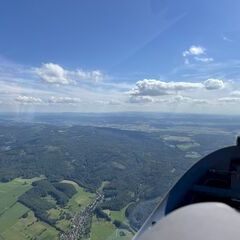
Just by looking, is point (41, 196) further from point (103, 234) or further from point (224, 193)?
point (224, 193)

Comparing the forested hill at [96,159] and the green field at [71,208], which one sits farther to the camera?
the forested hill at [96,159]

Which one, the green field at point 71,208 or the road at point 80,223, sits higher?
the road at point 80,223

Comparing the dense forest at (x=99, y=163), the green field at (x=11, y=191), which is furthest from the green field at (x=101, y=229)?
the green field at (x=11, y=191)

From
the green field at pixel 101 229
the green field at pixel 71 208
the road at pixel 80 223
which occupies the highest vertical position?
the green field at pixel 101 229

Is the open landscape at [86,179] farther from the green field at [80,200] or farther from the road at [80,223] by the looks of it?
the green field at [80,200]

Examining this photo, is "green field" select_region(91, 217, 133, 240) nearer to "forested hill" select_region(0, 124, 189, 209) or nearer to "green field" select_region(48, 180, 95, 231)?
"green field" select_region(48, 180, 95, 231)

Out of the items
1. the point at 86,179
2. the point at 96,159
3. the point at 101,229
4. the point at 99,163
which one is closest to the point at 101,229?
the point at 101,229

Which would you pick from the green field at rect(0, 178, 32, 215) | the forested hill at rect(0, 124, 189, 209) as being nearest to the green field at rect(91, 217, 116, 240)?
the forested hill at rect(0, 124, 189, 209)

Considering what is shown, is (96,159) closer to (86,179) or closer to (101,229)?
(86,179)

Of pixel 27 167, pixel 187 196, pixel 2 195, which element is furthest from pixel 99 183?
pixel 187 196

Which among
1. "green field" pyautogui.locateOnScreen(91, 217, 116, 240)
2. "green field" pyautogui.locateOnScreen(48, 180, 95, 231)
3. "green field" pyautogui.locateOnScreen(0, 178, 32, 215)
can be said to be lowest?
"green field" pyautogui.locateOnScreen(0, 178, 32, 215)

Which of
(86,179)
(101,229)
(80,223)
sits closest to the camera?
(101,229)
